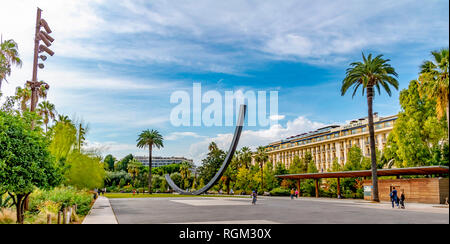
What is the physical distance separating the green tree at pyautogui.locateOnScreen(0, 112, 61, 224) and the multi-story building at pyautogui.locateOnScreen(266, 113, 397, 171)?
2481 inches

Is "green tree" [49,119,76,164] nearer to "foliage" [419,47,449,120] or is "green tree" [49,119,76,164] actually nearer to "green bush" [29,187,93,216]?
"green bush" [29,187,93,216]

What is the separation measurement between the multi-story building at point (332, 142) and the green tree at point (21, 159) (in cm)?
6301

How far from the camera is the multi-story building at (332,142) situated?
7206cm

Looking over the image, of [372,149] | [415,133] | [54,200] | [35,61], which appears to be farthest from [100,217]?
[415,133]

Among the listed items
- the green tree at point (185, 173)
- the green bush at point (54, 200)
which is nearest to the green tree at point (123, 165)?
the green tree at point (185, 173)

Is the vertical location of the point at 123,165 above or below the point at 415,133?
below

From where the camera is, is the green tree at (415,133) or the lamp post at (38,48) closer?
the lamp post at (38,48)

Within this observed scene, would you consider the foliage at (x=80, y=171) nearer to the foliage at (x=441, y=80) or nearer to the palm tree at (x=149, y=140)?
the foliage at (x=441, y=80)

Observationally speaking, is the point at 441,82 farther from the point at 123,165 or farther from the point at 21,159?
the point at 123,165

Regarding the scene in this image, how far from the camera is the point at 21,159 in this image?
40.5 ft

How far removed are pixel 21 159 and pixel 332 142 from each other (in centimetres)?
8249
